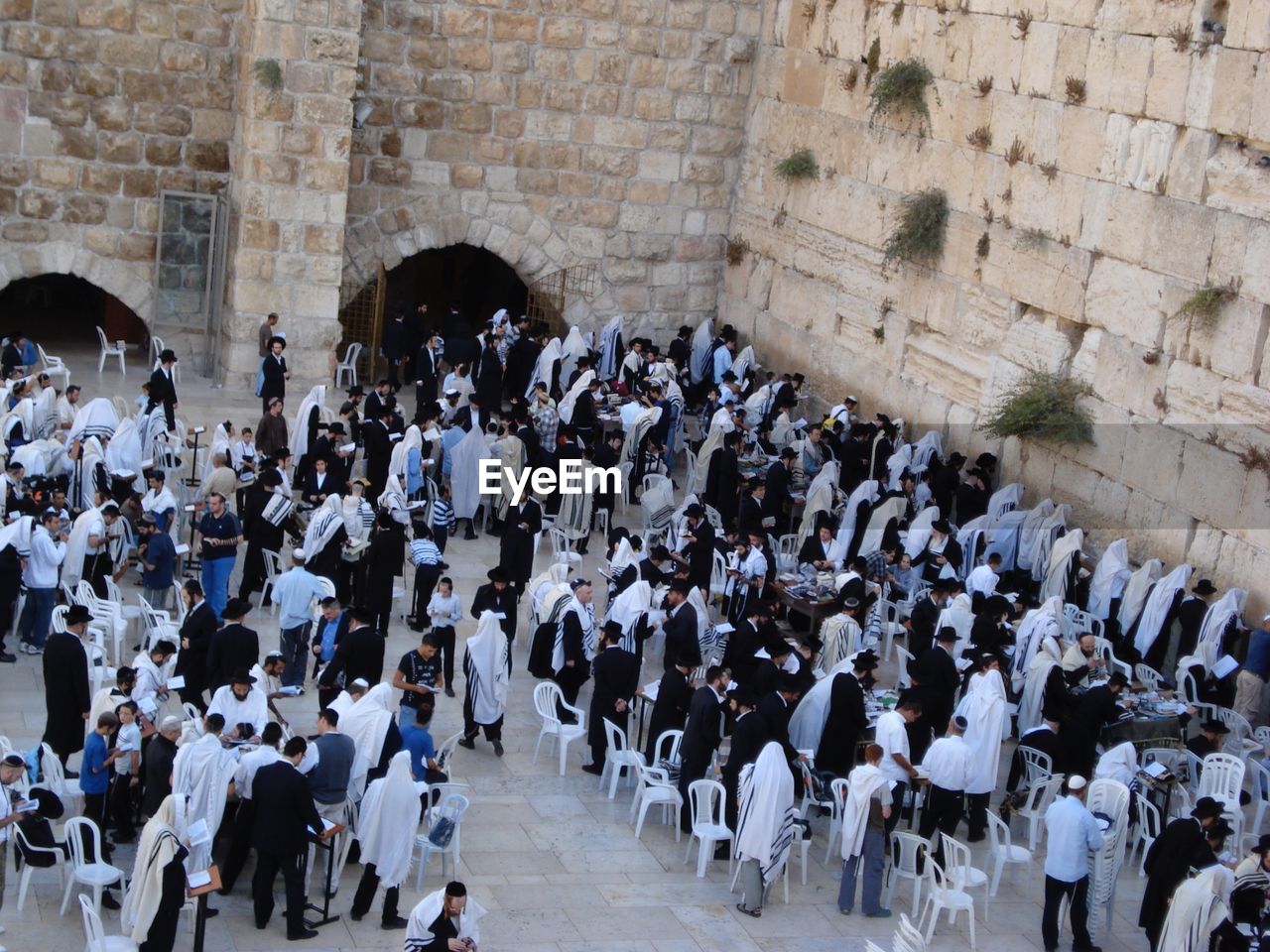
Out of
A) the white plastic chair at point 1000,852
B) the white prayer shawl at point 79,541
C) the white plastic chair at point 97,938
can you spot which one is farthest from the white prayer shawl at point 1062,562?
the white plastic chair at point 97,938

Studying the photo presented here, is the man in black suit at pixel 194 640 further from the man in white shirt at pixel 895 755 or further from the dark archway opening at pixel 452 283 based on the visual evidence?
the dark archway opening at pixel 452 283

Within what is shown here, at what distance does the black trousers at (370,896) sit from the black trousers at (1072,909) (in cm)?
381

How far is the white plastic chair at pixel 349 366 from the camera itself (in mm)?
20531

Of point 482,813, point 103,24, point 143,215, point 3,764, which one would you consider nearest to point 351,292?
point 143,215

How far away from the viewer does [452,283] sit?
26.8m

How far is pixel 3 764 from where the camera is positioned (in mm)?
9383

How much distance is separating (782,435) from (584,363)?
225 cm

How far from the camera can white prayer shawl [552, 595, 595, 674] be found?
12805 millimetres

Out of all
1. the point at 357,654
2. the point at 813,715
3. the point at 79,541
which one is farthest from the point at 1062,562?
the point at 79,541

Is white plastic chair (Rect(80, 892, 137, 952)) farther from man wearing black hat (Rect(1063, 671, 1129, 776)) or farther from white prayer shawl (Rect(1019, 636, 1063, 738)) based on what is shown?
white prayer shawl (Rect(1019, 636, 1063, 738))

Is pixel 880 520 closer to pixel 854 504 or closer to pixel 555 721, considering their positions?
pixel 854 504

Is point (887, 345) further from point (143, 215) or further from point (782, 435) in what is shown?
point (143, 215)

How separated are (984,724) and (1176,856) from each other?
5.19 feet

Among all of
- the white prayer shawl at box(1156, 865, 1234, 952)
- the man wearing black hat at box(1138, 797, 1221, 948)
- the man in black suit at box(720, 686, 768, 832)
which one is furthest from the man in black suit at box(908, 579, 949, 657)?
the white prayer shawl at box(1156, 865, 1234, 952)
